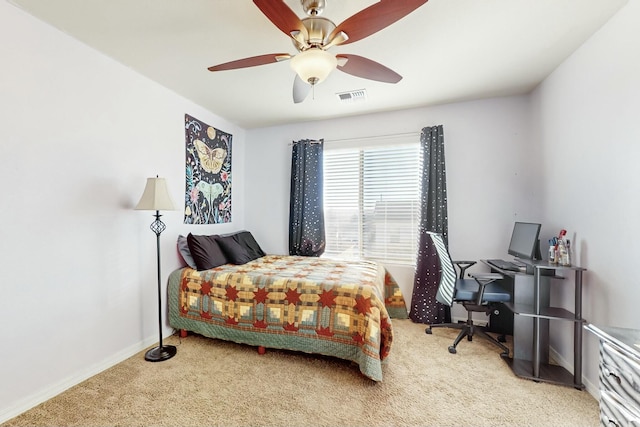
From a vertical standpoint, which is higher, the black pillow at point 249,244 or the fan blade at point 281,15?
the fan blade at point 281,15

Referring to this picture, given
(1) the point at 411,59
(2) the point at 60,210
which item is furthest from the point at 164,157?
(1) the point at 411,59

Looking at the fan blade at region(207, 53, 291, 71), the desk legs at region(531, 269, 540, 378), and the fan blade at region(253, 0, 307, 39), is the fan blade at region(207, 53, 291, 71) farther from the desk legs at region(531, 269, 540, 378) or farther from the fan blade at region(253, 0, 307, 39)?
the desk legs at region(531, 269, 540, 378)

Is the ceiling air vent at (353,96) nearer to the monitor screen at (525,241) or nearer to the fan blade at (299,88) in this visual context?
the fan blade at (299,88)

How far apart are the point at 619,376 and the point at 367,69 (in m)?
1.97

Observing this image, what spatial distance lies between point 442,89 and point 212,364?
11.2ft

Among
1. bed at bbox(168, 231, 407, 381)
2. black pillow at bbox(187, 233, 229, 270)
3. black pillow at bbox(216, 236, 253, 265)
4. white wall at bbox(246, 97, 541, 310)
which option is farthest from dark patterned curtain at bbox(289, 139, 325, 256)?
black pillow at bbox(187, 233, 229, 270)

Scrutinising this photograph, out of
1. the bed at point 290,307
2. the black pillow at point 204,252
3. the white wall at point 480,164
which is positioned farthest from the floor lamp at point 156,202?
the white wall at point 480,164

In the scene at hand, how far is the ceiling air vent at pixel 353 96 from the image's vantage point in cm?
289

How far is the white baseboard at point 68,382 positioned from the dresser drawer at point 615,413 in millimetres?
3141

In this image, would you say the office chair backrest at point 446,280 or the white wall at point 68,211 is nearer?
the white wall at point 68,211

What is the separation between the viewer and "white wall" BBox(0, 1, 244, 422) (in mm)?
1709

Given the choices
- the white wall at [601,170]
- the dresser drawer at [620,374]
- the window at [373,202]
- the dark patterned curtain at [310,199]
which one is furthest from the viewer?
the dark patterned curtain at [310,199]

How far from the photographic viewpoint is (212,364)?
2297 mm

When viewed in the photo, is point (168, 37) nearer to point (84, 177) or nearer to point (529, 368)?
point (84, 177)
